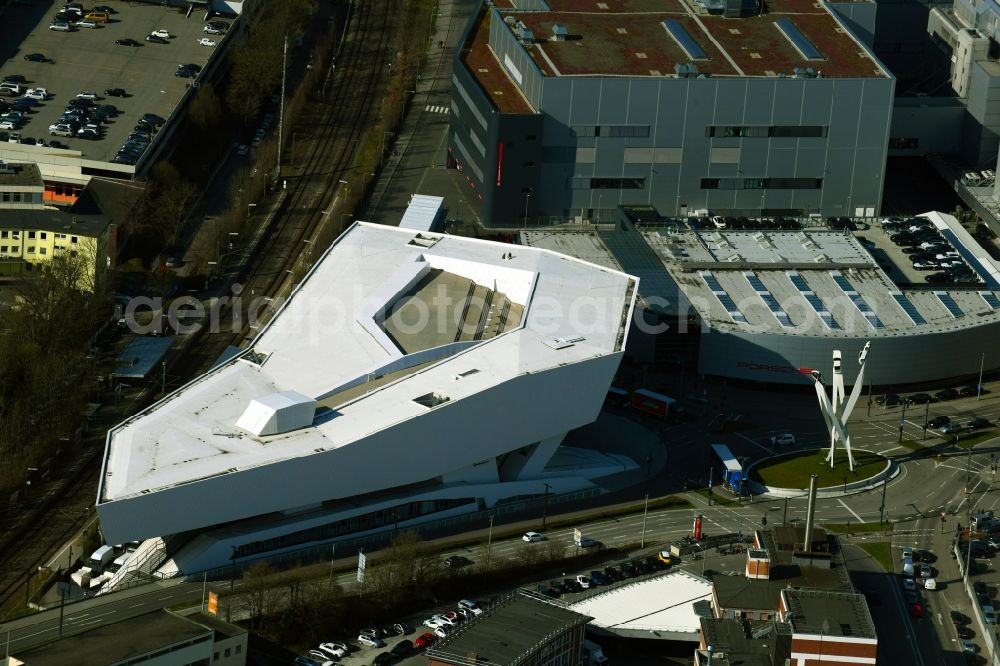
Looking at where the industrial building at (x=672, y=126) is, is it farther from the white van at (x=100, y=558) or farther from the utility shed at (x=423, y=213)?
the white van at (x=100, y=558)

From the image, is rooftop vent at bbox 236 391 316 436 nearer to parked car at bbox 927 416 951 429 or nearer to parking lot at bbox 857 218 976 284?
parked car at bbox 927 416 951 429

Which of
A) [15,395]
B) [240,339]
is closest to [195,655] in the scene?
[15,395]

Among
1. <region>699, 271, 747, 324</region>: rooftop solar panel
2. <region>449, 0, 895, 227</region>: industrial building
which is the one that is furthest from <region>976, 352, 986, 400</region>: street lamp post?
<region>449, 0, 895, 227</region>: industrial building

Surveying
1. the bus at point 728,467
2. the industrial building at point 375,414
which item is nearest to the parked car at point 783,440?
the bus at point 728,467

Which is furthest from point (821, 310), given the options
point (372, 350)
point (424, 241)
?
point (372, 350)

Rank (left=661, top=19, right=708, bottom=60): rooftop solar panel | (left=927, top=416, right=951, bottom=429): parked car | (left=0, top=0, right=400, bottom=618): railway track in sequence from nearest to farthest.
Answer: (left=0, top=0, right=400, bottom=618): railway track < (left=927, top=416, right=951, bottom=429): parked car < (left=661, top=19, right=708, bottom=60): rooftop solar panel

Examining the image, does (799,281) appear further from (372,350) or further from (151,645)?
→ (151,645)

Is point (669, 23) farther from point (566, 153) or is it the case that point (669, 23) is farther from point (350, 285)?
point (350, 285)
